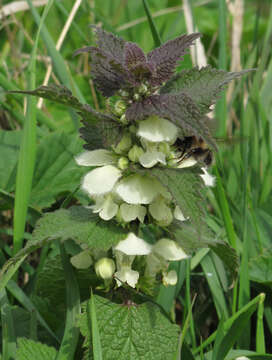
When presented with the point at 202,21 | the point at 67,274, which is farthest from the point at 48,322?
the point at 202,21

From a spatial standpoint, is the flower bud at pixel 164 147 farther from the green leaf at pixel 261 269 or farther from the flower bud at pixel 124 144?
the green leaf at pixel 261 269

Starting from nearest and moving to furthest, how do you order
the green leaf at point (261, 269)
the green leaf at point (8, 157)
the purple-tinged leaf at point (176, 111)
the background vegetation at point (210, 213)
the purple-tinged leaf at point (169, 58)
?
the purple-tinged leaf at point (176, 111), the purple-tinged leaf at point (169, 58), the background vegetation at point (210, 213), the green leaf at point (261, 269), the green leaf at point (8, 157)

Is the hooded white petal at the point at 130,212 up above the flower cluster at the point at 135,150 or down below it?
below

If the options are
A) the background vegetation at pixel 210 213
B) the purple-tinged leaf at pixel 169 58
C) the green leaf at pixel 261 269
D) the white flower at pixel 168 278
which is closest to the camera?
the purple-tinged leaf at pixel 169 58

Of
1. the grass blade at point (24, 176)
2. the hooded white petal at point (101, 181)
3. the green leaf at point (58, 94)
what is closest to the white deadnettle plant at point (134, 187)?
the hooded white petal at point (101, 181)

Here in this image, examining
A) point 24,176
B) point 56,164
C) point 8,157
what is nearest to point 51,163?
point 56,164

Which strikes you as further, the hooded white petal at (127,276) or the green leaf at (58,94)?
the hooded white petal at (127,276)

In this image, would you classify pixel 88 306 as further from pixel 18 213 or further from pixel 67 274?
pixel 18 213

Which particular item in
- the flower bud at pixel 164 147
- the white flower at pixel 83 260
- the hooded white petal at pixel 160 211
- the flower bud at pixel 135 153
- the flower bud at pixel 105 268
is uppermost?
the flower bud at pixel 164 147
